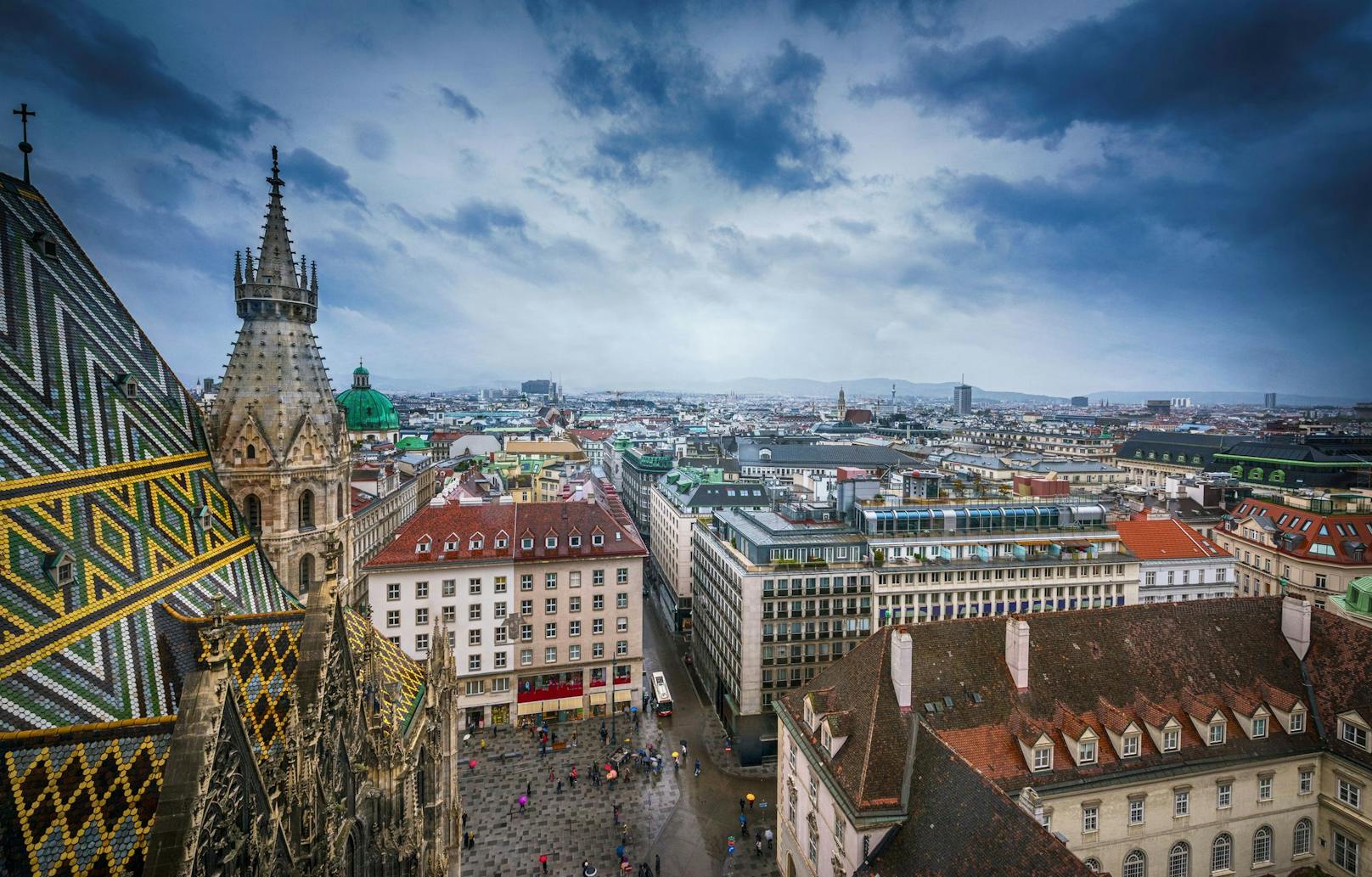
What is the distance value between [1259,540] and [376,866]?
90857 mm

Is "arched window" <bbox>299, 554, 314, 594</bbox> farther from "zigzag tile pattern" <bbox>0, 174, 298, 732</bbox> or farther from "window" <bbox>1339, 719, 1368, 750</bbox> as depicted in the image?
"window" <bbox>1339, 719, 1368, 750</bbox>

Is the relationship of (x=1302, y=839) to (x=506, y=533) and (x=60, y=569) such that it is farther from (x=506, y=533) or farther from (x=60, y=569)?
(x=60, y=569)

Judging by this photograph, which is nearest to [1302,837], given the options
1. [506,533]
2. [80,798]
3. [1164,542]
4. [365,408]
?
[1164,542]

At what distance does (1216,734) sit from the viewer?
110 feet

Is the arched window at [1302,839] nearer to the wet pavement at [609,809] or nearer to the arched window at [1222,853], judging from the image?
the arched window at [1222,853]

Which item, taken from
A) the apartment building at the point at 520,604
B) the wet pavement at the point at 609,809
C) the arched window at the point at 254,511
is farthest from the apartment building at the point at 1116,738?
Answer: the arched window at the point at 254,511

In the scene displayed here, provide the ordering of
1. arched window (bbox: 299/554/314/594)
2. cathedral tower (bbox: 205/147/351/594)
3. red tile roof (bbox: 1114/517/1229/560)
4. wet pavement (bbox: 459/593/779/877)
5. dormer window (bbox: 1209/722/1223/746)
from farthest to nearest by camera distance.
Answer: red tile roof (bbox: 1114/517/1229/560)
wet pavement (bbox: 459/593/779/877)
dormer window (bbox: 1209/722/1223/746)
arched window (bbox: 299/554/314/594)
cathedral tower (bbox: 205/147/351/594)

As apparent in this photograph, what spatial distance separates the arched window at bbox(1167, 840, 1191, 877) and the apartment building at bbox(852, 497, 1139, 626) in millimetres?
23059

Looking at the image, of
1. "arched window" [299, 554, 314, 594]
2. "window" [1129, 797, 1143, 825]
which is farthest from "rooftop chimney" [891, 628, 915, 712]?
"arched window" [299, 554, 314, 594]

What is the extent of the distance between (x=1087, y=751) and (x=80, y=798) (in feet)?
120

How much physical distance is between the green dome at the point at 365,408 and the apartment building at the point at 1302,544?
14838 centimetres

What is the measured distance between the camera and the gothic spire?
31.1 metres

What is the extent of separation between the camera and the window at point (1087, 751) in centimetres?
3175

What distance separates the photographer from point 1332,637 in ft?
120
